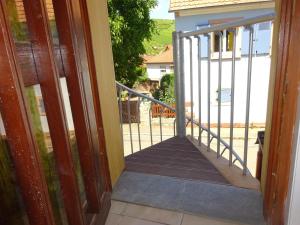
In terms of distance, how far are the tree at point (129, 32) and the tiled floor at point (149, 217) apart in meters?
6.96

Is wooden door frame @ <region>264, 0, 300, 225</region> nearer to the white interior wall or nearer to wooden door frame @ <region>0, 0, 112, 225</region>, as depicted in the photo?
the white interior wall

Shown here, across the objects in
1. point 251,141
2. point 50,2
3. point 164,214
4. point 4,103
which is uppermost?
point 50,2

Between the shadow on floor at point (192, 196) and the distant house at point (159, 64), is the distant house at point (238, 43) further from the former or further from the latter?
the distant house at point (159, 64)

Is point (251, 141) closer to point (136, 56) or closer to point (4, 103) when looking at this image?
point (136, 56)

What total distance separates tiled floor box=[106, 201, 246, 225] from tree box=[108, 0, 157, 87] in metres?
6.96

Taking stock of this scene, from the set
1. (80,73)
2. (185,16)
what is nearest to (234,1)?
(185,16)

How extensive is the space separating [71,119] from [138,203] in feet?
2.39

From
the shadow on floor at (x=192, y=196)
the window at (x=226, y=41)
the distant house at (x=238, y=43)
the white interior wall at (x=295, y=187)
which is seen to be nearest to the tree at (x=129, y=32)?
the distant house at (x=238, y=43)

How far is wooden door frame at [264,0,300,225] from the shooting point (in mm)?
952

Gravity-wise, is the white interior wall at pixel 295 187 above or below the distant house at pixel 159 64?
above

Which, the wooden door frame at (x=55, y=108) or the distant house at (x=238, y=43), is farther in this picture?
the distant house at (x=238, y=43)

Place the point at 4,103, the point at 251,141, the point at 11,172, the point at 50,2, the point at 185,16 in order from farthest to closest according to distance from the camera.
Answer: the point at 185,16
the point at 251,141
the point at 50,2
the point at 11,172
the point at 4,103

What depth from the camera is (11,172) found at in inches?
34.6

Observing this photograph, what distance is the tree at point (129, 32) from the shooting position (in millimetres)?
7883
